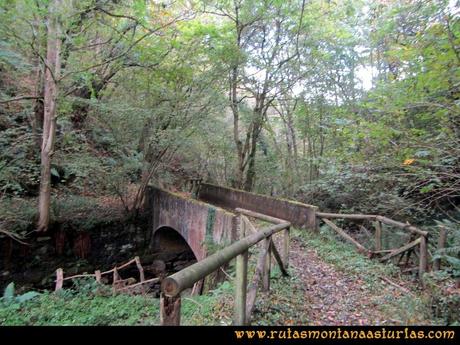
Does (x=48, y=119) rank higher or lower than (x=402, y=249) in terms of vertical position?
higher

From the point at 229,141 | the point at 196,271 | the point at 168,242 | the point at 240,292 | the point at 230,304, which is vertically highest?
the point at 229,141

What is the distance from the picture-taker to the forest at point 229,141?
4355mm

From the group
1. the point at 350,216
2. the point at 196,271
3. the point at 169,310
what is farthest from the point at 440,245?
the point at 169,310

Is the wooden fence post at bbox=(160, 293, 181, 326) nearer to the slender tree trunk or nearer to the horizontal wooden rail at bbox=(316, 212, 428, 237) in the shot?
the horizontal wooden rail at bbox=(316, 212, 428, 237)

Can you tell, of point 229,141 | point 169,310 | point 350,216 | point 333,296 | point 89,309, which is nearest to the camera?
point 169,310

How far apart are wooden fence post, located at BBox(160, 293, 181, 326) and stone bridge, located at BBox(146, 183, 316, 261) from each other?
4.61m

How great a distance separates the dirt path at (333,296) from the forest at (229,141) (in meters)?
0.04

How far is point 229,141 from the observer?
13.5m

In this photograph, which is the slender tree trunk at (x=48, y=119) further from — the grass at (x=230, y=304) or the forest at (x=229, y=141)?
the grass at (x=230, y=304)

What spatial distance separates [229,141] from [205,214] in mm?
6157

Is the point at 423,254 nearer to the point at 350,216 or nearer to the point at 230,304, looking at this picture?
the point at 350,216

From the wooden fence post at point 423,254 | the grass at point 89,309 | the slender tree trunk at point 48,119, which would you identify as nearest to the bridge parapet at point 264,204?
the wooden fence post at point 423,254
